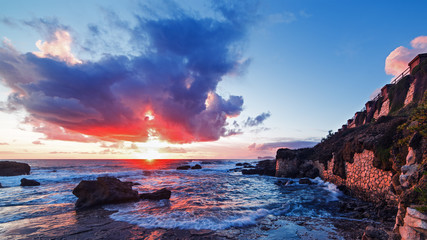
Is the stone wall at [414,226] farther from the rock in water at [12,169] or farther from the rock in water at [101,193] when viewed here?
the rock in water at [12,169]

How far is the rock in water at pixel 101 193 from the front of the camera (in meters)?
13.7

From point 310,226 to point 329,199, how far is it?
7.78 metres

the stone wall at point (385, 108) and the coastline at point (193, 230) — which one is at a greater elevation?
the stone wall at point (385, 108)

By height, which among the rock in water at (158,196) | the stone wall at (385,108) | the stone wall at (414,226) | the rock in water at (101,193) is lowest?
the rock in water at (158,196)

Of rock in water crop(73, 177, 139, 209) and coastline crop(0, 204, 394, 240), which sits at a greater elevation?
rock in water crop(73, 177, 139, 209)

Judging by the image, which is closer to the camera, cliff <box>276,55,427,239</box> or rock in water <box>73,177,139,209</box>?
cliff <box>276,55,427,239</box>

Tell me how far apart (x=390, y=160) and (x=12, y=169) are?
60.1 m

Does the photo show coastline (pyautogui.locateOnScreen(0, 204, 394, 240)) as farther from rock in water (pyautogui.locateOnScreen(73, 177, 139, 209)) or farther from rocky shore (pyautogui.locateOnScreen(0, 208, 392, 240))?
rock in water (pyautogui.locateOnScreen(73, 177, 139, 209))

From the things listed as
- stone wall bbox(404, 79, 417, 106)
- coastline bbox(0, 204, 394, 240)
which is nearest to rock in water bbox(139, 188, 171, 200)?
coastline bbox(0, 204, 394, 240)

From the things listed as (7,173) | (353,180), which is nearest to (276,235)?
(353,180)

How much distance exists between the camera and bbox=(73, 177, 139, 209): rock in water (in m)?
13.7

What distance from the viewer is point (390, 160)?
1065cm

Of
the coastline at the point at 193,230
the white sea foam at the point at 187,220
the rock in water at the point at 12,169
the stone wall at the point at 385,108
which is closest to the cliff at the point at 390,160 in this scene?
the stone wall at the point at 385,108

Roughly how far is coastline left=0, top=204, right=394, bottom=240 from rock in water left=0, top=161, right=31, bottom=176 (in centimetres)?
4122
